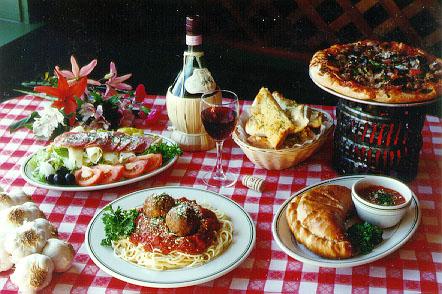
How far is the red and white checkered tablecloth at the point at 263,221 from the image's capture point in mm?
1811

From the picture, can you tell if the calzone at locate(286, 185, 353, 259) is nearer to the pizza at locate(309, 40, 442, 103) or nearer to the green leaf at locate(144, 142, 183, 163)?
the pizza at locate(309, 40, 442, 103)

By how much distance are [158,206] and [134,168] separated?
439 millimetres

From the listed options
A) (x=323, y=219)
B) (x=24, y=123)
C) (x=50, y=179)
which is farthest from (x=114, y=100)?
(x=323, y=219)

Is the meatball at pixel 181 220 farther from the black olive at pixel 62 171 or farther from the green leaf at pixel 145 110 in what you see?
the green leaf at pixel 145 110

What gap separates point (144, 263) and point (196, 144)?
2.90ft

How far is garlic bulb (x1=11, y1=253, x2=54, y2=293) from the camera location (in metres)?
1.72

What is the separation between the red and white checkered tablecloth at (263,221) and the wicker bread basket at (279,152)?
1.8 inches

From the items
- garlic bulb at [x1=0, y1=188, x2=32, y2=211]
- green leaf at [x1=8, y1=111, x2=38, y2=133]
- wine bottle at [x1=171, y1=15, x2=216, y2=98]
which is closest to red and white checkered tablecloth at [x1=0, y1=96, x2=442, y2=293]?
green leaf at [x1=8, y1=111, x2=38, y2=133]

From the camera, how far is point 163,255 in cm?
184

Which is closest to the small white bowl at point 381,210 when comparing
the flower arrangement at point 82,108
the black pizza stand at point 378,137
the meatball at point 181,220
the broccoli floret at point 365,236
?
the broccoli floret at point 365,236

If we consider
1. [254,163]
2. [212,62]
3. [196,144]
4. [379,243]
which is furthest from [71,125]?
[212,62]

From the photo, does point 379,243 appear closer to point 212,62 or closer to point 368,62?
point 368,62

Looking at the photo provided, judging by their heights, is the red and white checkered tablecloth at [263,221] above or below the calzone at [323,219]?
below

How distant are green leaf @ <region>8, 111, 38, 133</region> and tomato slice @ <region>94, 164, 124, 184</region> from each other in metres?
0.64
